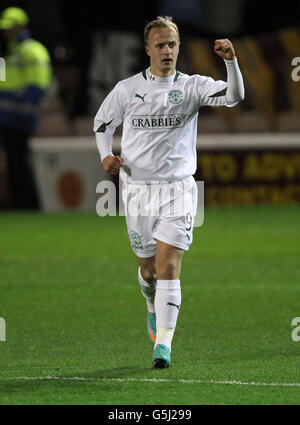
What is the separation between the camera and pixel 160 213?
7.39m

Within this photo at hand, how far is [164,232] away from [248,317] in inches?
87.7

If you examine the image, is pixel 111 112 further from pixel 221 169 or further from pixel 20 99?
pixel 20 99

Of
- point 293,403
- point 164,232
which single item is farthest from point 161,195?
→ point 293,403

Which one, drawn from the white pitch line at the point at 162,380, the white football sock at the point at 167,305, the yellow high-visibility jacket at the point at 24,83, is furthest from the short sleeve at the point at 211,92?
the yellow high-visibility jacket at the point at 24,83

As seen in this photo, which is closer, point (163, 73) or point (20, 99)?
point (163, 73)

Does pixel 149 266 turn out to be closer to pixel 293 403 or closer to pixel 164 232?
pixel 164 232

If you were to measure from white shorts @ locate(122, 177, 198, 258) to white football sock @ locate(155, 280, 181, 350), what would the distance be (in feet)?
0.83

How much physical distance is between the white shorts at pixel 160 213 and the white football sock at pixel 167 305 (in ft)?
0.83

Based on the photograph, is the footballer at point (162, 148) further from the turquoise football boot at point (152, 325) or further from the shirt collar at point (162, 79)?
the turquoise football boot at point (152, 325)

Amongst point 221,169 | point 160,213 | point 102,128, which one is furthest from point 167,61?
point 221,169

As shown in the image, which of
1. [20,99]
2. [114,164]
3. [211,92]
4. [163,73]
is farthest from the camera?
[20,99]

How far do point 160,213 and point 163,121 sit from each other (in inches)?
22.9

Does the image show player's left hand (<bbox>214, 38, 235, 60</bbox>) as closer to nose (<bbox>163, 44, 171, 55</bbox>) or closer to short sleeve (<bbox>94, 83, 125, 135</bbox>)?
nose (<bbox>163, 44, 171, 55</bbox>)

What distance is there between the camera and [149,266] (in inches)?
306
